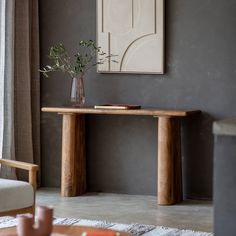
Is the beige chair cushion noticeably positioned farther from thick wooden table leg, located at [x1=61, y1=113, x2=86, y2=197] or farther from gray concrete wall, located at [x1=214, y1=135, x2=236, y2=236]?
thick wooden table leg, located at [x1=61, y1=113, x2=86, y2=197]

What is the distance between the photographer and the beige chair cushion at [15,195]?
3607mm

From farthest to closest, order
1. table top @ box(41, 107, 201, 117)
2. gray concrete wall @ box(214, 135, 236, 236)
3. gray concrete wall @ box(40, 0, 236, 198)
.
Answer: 1. gray concrete wall @ box(40, 0, 236, 198)
2. table top @ box(41, 107, 201, 117)
3. gray concrete wall @ box(214, 135, 236, 236)

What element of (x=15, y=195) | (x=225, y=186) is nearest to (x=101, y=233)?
(x=225, y=186)

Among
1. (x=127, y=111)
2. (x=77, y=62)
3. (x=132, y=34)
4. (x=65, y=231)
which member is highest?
(x=132, y=34)

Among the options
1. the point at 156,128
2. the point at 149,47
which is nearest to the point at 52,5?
the point at 149,47

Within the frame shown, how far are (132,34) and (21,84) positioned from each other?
1122 mm

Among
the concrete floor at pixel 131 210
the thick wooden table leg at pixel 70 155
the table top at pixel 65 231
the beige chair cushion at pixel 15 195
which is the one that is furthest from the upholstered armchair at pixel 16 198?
the thick wooden table leg at pixel 70 155

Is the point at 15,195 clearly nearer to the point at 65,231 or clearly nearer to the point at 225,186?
the point at 65,231

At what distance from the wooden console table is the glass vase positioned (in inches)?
4.3

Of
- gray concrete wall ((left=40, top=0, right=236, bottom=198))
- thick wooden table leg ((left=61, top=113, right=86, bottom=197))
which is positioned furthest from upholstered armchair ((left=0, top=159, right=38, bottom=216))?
gray concrete wall ((left=40, top=0, right=236, bottom=198))

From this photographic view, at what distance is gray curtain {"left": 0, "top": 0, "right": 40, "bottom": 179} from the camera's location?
549 cm

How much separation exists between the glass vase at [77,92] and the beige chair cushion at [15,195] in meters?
1.73

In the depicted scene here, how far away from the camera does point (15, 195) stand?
3.65 metres

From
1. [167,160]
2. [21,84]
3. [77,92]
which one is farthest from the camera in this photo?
[21,84]
